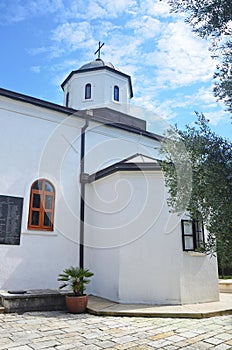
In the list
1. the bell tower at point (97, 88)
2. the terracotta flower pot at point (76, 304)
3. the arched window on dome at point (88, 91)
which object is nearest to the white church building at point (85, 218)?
the terracotta flower pot at point (76, 304)

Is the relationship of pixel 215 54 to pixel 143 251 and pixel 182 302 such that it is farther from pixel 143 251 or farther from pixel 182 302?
pixel 182 302

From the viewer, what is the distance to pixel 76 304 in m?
6.38

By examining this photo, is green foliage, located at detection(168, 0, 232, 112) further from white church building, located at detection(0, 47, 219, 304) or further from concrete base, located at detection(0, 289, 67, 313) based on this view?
concrete base, located at detection(0, 289, 67, 313)

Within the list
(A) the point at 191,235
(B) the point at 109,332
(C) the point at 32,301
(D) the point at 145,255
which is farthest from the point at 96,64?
(B) the point at 109,332

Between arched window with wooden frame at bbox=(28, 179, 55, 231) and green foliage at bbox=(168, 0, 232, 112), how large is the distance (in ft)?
20.2

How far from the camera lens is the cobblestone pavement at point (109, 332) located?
13.6ft

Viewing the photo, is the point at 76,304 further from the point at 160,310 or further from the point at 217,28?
the point at 217,28

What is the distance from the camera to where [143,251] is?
24.5ft

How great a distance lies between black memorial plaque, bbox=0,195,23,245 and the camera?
25.3 ft

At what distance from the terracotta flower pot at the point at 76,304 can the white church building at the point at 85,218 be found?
1112 millimetres

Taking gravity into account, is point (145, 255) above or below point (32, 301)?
above

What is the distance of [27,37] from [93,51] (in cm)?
698

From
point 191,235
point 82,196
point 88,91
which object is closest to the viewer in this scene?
point 191,235

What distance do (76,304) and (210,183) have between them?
4.42 m
